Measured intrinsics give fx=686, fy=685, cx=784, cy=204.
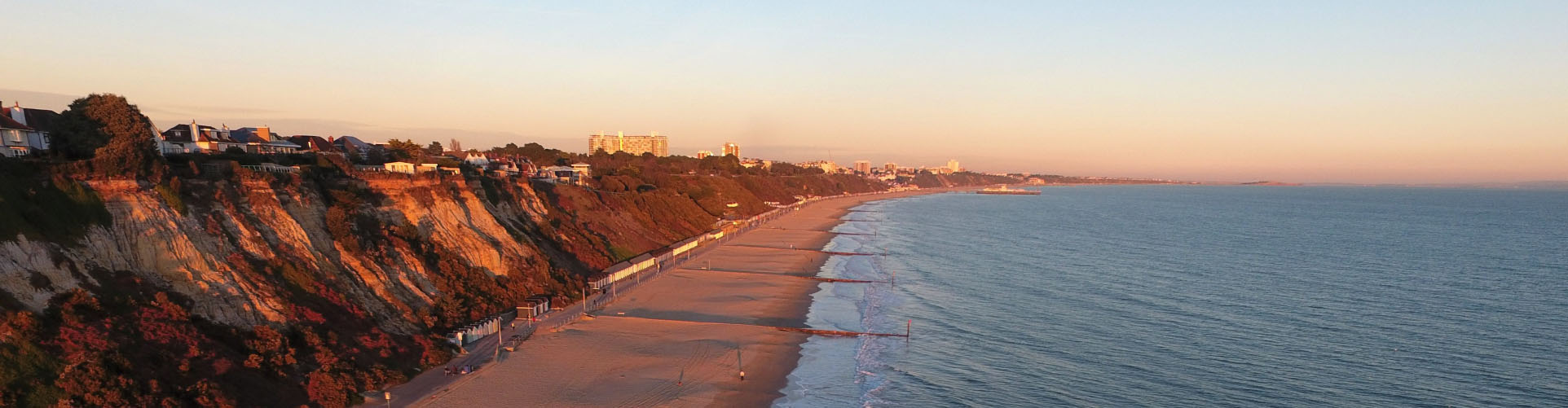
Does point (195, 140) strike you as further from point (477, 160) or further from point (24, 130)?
point (477, 160)

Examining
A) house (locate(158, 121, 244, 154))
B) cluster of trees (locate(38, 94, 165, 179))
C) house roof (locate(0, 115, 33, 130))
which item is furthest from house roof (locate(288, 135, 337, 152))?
cluster of trees (locate(38, 94, 165, 179))

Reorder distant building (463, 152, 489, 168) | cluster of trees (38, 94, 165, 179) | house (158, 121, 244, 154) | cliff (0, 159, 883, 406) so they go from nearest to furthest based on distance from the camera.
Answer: cliff (0, 159, 883, 406)
cluster of trees (38, 94, 165, 179)
house (158, 121, 244, 154)
distant building (463, 152, 489, 168)

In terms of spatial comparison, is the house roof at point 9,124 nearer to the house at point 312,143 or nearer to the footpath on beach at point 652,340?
the footpath on beach at point 652,340

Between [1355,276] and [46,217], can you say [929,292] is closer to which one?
[1355,276]

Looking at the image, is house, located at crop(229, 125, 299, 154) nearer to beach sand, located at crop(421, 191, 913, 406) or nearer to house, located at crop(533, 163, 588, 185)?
house, located at crop(533, 163, 588, 185)

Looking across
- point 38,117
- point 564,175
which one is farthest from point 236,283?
point 564,175
